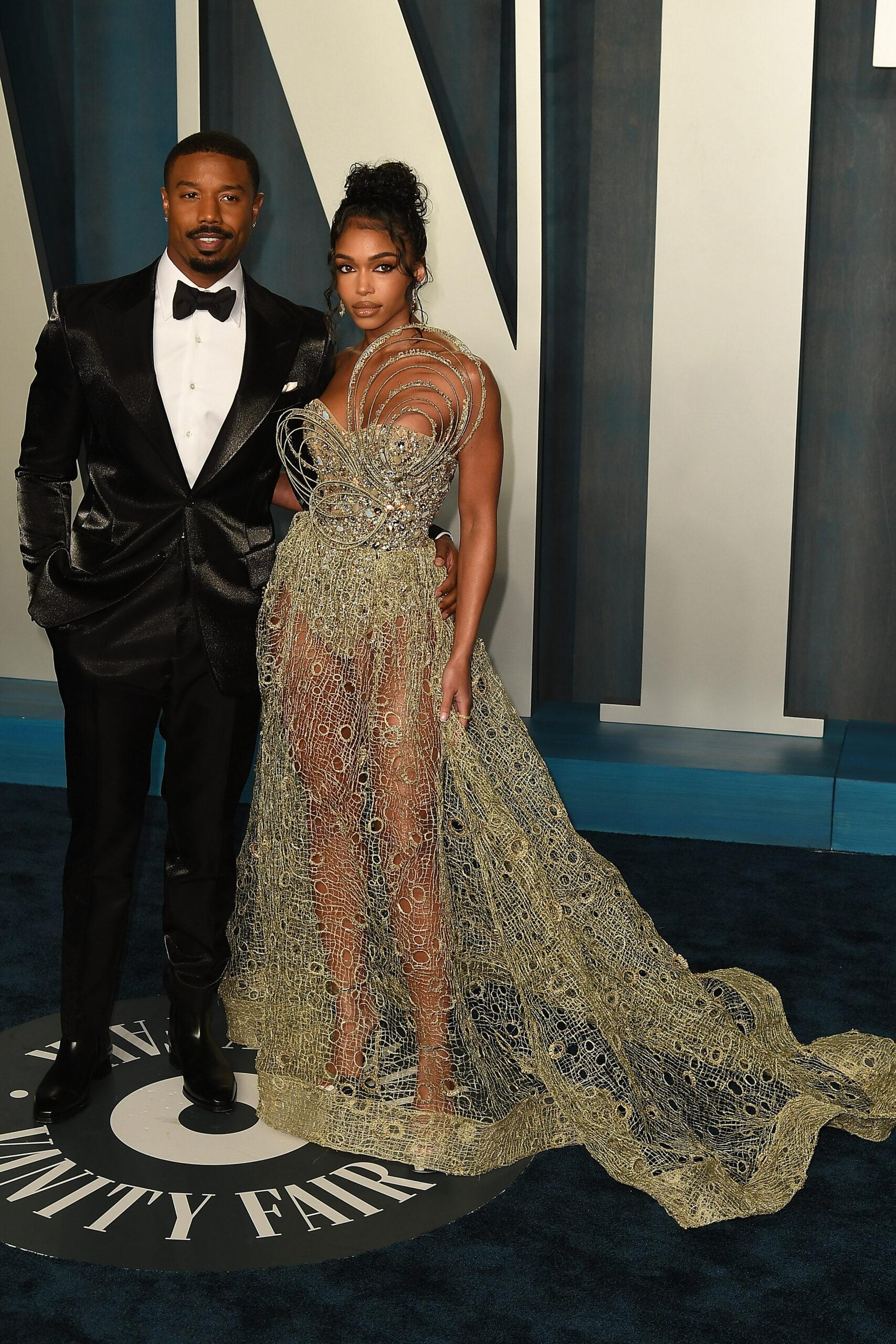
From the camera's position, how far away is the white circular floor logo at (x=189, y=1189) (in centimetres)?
236

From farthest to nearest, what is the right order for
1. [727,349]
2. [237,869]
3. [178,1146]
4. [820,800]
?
[727,349] → [820,800] → [237,869] → [178,1146]

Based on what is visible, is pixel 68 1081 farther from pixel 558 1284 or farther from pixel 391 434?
pixel 391 434

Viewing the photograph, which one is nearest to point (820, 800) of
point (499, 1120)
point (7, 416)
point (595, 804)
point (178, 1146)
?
point (595, 804)

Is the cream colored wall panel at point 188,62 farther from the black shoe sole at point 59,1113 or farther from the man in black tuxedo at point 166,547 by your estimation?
the black shoe sole at point 59,1113

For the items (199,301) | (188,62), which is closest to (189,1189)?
(199,301)

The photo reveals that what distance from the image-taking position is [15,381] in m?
5.17

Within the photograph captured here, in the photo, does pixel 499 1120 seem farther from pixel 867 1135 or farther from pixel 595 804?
pixel 595 804

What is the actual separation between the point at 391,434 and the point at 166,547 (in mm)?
457

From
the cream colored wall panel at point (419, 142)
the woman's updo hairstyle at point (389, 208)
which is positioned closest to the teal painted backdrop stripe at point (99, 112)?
the cream colored wall panel at point (419, 142)

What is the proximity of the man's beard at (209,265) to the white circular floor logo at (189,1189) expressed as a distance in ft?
5.19

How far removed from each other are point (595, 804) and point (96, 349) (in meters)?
2.61

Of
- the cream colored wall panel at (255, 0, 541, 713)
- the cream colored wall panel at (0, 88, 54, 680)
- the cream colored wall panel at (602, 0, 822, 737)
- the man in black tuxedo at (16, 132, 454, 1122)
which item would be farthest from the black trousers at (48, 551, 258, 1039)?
the cream colored wall panel at (0, 88, 54, 680)

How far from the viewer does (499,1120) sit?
2650 millimetres

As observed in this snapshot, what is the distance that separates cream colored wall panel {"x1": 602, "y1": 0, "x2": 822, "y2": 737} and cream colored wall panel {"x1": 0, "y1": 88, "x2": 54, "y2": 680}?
2211 mm
